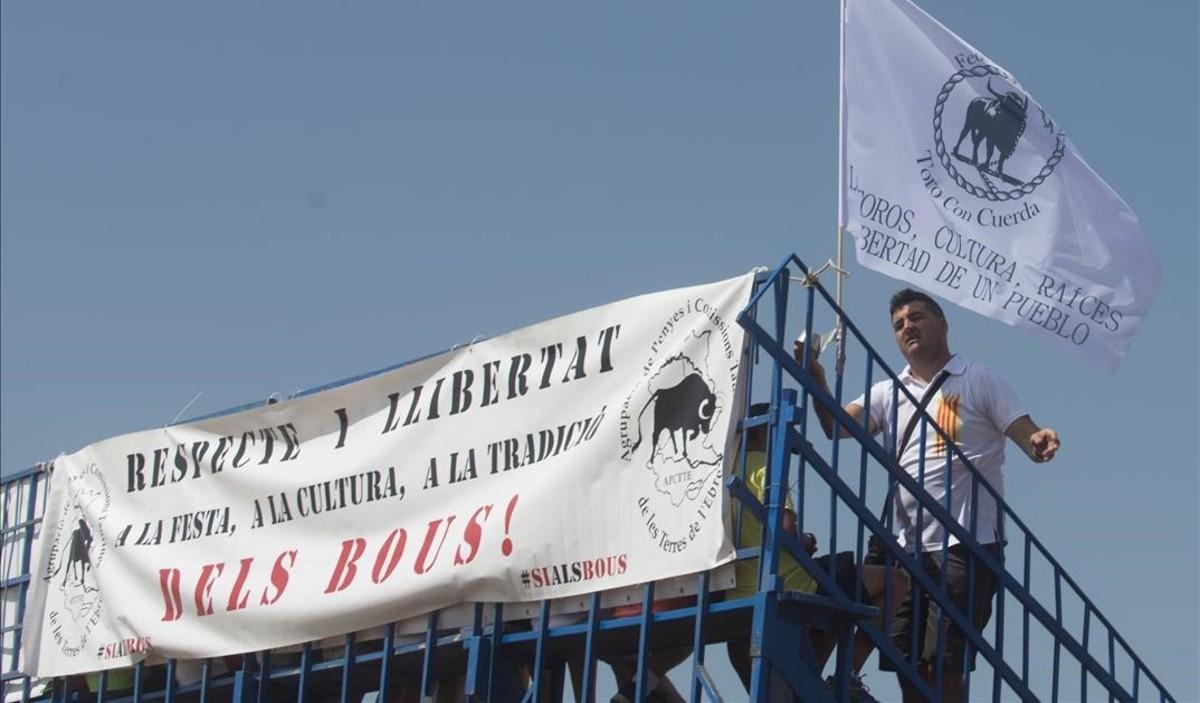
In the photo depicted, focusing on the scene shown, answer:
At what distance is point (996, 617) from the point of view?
31.4 ft

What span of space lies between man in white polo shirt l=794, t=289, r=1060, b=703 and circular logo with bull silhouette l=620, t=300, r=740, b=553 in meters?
0.46

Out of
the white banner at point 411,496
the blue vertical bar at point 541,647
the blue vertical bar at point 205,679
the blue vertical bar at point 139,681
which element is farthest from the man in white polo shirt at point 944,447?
the blue vertical bar at point 139,681

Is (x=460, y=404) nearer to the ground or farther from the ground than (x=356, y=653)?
farther from the ground

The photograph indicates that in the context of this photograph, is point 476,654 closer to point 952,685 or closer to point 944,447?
point 952,685

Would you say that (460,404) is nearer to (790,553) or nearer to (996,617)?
(790,553)

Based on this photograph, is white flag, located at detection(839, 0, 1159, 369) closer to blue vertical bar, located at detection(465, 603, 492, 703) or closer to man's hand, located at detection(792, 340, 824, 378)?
man's hand, located at detection(792, 340, 824, 378)

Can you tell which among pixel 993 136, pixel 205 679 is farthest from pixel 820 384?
pixel 205 679

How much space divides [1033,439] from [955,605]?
35.4 inches

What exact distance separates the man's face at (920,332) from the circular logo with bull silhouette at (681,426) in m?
1.40

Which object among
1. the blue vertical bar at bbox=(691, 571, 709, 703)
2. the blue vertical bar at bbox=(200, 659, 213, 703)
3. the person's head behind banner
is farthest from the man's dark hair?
the blue vertical bar at bbox=(200, 659, 213, 703)

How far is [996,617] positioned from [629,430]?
205 centimetres

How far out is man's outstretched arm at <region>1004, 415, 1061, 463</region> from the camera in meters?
9.45

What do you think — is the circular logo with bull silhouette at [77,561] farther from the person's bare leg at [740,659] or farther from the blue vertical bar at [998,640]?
the blue vertical bar at [998,640]

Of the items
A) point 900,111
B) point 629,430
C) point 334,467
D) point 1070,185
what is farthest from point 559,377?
point 1070,185
